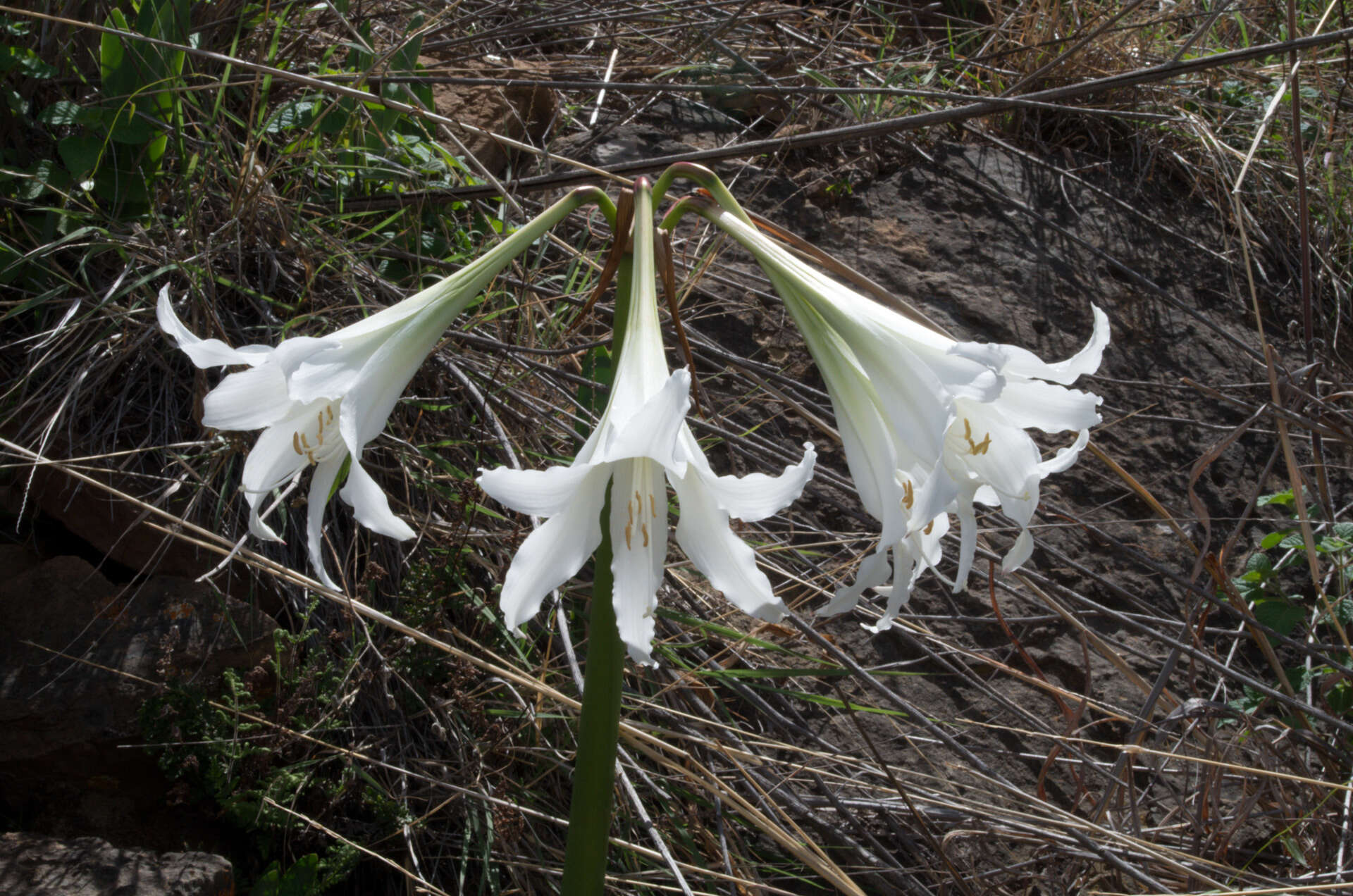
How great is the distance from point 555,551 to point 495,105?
2771 mm

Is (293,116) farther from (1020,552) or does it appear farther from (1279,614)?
(1279,614)

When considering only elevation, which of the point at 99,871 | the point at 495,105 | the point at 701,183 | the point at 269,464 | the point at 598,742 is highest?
the point at 701,183

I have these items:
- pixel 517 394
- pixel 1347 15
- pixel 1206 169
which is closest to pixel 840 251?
pixel 517 394

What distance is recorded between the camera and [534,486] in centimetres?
108

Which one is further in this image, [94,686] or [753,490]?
[94,686]

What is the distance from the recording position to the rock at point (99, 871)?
1.65m

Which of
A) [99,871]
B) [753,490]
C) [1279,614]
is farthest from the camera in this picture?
[1279,614]

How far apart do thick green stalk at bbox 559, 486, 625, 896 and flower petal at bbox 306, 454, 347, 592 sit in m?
0.40

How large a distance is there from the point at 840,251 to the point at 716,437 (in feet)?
3.59

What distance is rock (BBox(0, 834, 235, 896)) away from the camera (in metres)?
1.65

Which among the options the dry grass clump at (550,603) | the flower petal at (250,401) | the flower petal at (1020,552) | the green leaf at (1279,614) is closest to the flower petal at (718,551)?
the flower petal at (1020,552)

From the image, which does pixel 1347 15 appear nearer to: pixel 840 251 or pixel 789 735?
pixel 840 251

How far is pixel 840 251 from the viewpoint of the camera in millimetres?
3326

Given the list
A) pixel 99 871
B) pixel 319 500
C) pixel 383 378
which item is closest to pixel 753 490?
pixel 383 378
